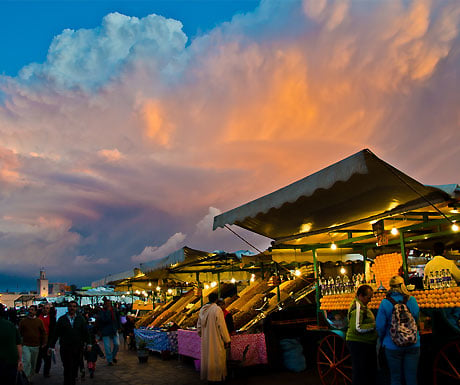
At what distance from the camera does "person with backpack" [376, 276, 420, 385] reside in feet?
14.7

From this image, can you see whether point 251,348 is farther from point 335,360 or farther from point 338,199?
point 338,199

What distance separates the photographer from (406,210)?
5406mm

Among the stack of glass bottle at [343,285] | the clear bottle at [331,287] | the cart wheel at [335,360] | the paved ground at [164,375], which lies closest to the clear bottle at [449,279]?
the stack of glass bottle at [343,285]


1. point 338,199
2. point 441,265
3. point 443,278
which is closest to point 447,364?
point 443,278

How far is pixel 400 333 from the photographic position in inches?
176

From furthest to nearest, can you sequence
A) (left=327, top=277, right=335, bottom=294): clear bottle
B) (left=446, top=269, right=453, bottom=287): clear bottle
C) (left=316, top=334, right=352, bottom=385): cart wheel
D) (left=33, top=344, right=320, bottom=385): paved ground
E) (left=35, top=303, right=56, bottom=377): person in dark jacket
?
(left=35, top=303, right=56, bottom=377): person in dark jacket < (left=33, top=344, right=320, bottom=385): paved ground < (left=327, top=277, right=335, bottom=294): clear bottle < (left=316, top=334, right=352, bottom=385): cart wheel < (left=446, top=269, right=453, bottom=287): clear bottle

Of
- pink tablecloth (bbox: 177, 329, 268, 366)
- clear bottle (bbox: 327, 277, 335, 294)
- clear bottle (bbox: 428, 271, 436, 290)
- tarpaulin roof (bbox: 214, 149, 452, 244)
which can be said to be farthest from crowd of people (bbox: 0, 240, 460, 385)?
clear bottle (bbox: 327, 277, 335, 294)

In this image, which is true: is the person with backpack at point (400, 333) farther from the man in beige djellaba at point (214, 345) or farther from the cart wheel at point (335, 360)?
the man in beige djellaba at point (214, 345)

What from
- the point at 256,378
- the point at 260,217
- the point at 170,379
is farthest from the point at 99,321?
the point at 260,217

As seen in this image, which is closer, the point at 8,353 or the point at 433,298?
the point at 8,353

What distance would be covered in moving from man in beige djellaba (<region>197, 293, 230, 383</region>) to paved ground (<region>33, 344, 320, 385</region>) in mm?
875

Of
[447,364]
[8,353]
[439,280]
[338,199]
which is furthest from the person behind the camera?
[338,199]

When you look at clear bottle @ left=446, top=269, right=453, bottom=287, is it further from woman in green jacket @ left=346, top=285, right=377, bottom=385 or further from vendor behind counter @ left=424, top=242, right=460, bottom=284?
woman in green jacket @ left=346, top=285, right=377, bottom=385

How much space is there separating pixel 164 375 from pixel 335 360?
13.1 feet
